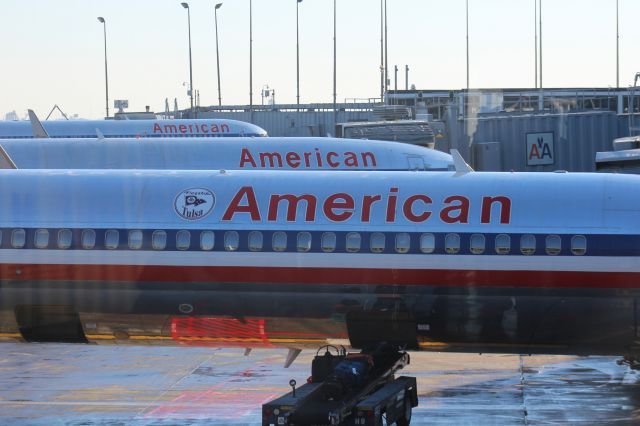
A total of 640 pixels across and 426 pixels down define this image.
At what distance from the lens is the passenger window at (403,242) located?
21.3 metres

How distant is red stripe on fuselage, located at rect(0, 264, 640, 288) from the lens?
20922mm

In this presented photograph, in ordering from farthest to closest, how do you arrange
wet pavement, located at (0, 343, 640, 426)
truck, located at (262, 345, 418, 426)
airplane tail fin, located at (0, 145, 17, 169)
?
airplane tail fin, located at (0, 145, 17, 169) < wet pavement, located at (0, 343, 640, 426) < truck, located at (262, 345, 418, 426)

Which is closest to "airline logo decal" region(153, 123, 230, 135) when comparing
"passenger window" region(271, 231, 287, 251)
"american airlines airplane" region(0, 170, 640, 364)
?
"american airlines airplane" region(0, 170, 640, 364)

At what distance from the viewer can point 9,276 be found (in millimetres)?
22297

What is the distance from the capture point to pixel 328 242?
21.6m

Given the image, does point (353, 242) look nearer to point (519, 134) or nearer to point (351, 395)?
point (351, 395)

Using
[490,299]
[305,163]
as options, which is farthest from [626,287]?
[305,163]

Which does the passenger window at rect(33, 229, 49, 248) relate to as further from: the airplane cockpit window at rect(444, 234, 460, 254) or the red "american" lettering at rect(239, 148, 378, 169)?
the red "american" lettering at rect(239, 148, 378, 169)

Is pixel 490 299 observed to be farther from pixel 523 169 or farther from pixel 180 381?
pixel 523 169

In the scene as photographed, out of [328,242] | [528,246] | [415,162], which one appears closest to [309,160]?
[415,162]

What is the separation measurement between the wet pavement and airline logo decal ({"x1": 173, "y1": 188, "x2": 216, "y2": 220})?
4207mm

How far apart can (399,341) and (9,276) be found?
24.4 feet

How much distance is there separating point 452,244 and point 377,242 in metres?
1.35

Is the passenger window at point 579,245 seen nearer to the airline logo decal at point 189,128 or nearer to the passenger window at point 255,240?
the passenger window at point 255,240
